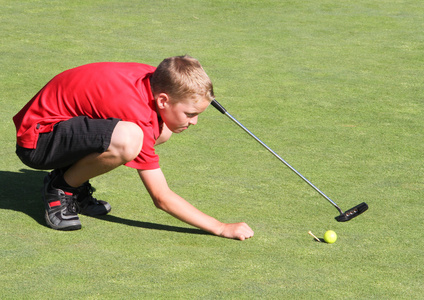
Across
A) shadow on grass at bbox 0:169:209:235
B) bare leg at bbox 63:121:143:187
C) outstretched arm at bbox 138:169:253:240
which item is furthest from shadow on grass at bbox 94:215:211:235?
bare leg at bbox 63:121:143:187

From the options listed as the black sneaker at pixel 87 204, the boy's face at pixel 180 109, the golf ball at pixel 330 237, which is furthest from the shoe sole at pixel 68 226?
the golf ball at pixel 330 237

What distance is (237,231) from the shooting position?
301cm

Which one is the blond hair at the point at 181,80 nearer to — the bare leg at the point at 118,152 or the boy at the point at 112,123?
the boy at the point at 112,123

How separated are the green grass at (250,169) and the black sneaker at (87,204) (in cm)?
6

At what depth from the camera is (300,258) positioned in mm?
2863

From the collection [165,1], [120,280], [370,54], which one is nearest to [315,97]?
[370,54]

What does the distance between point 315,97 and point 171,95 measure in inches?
107

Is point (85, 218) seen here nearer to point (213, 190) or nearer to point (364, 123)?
point (213, 190)

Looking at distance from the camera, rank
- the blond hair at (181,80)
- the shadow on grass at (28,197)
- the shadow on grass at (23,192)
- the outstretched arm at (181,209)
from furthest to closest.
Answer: the shadow on grass at (23,192) → the shadow on grass at (28,197) → the outstretched arm at (181,209) → the blond hair at (181,80)

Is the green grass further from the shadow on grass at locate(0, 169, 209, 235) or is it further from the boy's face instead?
the boy's face

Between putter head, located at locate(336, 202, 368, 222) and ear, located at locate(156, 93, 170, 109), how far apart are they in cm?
99

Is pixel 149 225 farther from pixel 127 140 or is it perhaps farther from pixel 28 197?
pixel 28 197

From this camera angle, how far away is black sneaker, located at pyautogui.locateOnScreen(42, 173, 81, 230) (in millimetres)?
3068

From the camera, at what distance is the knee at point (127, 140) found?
2811 millimetres
